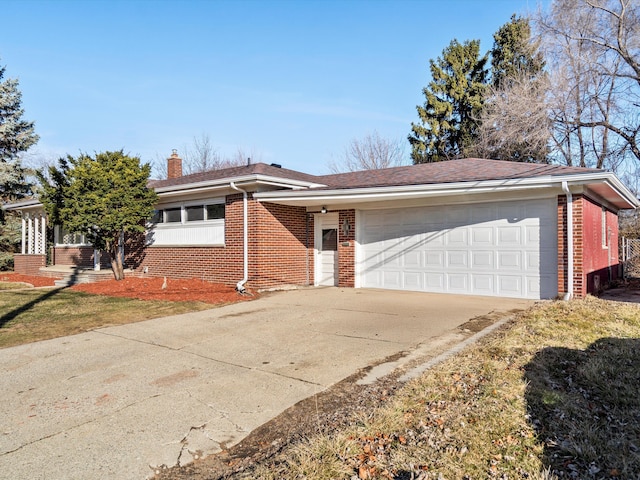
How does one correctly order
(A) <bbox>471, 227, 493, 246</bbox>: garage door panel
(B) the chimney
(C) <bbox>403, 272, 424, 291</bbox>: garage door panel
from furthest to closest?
(B) the chimney, (C) <bbox>403, 272, 424, 291</bbox>: garage door panel, (A) <bbox>471, 227, 493, 246</bbox>: garage door panel

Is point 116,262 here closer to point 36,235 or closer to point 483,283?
point 36,235

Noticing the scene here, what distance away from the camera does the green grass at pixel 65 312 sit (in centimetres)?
703

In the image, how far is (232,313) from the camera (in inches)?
335

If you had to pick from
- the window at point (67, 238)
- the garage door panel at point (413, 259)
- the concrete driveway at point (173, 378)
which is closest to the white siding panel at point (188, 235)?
the concrete driveway at point (173, 378)

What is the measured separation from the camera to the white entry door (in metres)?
13.0

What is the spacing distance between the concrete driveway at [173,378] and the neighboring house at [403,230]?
177cm

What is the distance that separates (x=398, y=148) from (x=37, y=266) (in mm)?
24362

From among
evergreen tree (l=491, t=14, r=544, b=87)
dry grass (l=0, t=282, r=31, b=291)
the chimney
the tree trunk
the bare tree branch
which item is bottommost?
dry grass (l=0, t=282, r=31, b=291)

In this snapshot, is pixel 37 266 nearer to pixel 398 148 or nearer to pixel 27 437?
pixel 27 437

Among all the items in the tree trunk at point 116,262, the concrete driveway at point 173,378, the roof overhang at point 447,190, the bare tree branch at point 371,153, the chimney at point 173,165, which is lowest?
the concrete driveway at point 173,378

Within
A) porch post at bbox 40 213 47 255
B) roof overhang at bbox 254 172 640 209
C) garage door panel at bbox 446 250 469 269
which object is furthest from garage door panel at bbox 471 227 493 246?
porch post at bbox 40 213 47 255

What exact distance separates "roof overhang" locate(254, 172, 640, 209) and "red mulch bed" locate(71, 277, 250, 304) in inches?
111

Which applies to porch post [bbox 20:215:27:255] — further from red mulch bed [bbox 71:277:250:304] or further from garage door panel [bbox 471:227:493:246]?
garage door panel [bbox 471:227:493:246]

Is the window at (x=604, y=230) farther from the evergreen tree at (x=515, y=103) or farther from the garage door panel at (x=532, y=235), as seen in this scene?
the evergreen tree at (x=515, y=103)
